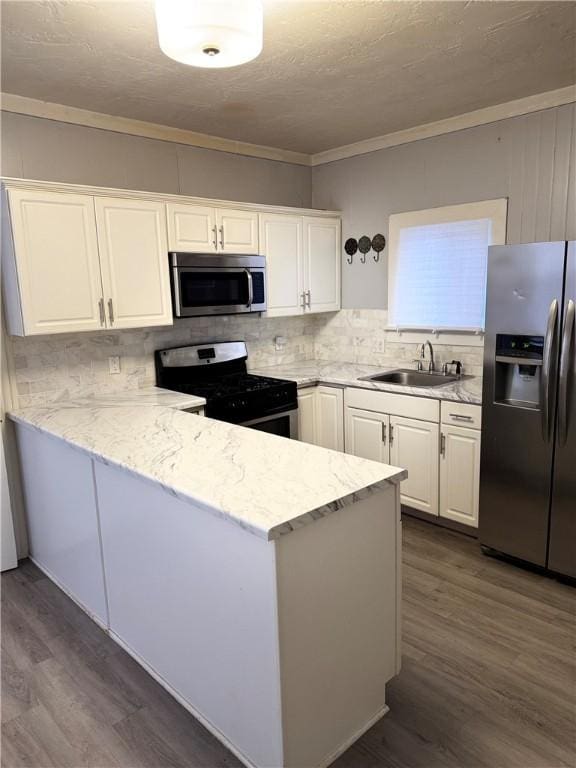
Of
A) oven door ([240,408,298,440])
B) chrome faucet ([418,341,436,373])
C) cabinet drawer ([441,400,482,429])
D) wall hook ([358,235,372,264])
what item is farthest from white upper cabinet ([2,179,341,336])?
cabinet drawer ([441,400,482,429])

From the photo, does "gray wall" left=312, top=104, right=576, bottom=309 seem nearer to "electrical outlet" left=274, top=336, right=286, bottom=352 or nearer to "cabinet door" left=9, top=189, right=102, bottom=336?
"electrical outlet" left=274, top=336, right=286, bottom=352

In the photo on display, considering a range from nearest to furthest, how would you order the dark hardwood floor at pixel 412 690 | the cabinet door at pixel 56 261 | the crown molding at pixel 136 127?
1. the dark hardwood floor at pixel 412 690
2. the cabinet door at pixel 56 261
3. the crown molding at pixel 136 127

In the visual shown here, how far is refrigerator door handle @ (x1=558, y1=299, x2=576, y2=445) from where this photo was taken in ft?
8.39

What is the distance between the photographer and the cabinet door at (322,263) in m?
4.14

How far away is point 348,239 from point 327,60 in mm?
1884

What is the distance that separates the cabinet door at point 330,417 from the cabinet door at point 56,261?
168cm

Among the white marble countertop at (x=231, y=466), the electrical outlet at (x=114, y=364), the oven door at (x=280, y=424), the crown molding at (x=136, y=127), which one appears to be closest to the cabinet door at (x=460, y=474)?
the oven door at (x=280, y=424)

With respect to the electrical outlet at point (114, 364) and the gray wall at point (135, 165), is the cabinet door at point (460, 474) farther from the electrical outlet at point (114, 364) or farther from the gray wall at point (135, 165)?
the gray wall at point (135, 165)

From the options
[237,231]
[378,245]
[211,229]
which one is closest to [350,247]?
[378,245]

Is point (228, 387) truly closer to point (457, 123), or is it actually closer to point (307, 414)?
point (307, 414)

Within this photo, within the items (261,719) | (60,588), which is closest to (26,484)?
(60,588)

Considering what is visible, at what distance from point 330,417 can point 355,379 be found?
1.18ft

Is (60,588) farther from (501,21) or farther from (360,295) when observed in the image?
(501,21)

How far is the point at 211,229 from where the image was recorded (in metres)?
3.45
